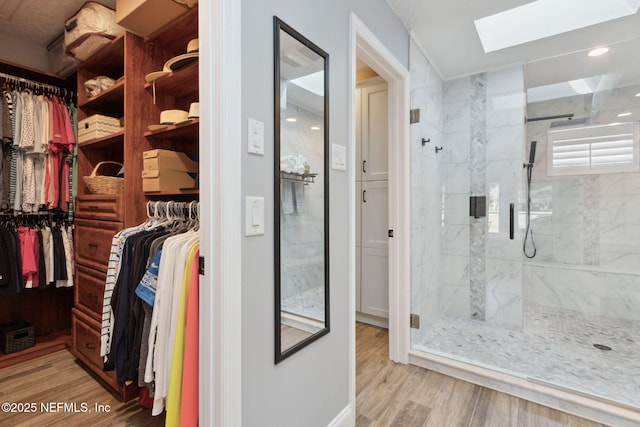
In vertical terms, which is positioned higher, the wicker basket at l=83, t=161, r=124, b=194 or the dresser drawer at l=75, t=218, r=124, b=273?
the wicker basket at l=83, t=161, r=124, b=194

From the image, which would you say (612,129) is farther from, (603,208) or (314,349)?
(314,349)

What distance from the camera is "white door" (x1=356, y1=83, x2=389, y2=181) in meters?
2.92

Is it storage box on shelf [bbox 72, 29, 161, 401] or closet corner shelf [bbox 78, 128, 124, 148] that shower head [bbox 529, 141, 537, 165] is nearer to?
storage box on shelf [bbox 72, 29, 161, 401]

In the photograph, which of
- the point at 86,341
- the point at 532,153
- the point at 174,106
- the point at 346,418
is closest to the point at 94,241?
the point at 86,341

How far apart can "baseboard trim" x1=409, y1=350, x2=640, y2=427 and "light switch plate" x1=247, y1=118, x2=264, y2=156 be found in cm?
198

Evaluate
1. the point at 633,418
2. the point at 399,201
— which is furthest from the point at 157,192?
the point at 633,418

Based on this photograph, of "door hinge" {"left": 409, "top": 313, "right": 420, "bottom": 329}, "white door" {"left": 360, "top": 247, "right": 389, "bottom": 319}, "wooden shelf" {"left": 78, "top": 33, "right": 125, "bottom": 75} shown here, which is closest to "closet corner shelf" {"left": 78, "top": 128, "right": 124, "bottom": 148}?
"wooden shelf" {"left": 78, "top": 33, "right": 125, "bottom": 75}

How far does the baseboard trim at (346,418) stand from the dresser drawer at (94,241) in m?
1.60

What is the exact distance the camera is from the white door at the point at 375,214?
2.93 m

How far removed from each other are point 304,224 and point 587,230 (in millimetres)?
3235

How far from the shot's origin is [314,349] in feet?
4.67

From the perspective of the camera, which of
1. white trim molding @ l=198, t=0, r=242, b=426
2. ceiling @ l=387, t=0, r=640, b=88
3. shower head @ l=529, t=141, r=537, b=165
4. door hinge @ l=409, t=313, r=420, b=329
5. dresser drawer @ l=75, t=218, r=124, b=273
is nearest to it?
white trim molding @ l=198, t=0, r=242, b=426

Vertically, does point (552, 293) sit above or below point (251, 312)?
below

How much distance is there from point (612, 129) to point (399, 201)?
2.22 metres
